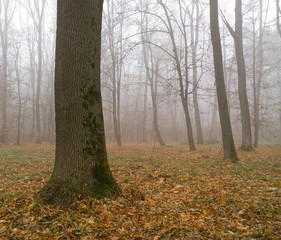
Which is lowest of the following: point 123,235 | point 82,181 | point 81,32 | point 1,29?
point 123,235

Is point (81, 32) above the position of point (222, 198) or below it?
above

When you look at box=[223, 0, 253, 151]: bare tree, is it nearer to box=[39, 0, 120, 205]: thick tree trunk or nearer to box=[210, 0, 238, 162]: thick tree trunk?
box=[210, 0, 238, 162]: thick tree trunk

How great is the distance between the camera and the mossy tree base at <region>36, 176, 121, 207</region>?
10.5ft

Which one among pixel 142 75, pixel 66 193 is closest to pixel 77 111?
pixel 66 193

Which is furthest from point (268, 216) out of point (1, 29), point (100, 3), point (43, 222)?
point (1, 29)

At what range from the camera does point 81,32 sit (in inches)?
134

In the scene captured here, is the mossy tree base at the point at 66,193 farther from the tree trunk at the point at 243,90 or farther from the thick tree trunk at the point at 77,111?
the tree trunk at the point at 243,90

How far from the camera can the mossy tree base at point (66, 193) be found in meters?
3.19

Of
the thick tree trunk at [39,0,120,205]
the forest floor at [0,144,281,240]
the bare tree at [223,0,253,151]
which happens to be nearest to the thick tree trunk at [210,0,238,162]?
the forest floor at [0,144,281,240]

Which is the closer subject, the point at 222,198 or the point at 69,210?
the point at 69,210

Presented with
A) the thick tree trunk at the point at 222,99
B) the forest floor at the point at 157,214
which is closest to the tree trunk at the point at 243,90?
the thick tree trunk at the point at 222,99

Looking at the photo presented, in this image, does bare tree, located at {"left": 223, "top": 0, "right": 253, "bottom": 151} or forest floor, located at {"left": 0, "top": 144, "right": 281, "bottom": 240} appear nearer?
forest floor, located at {"left": 0, "top": 144, "right": 281, "bottom": 240}

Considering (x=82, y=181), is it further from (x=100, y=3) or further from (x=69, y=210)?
(x=100, y=3)

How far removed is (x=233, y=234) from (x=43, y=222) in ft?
7.84
